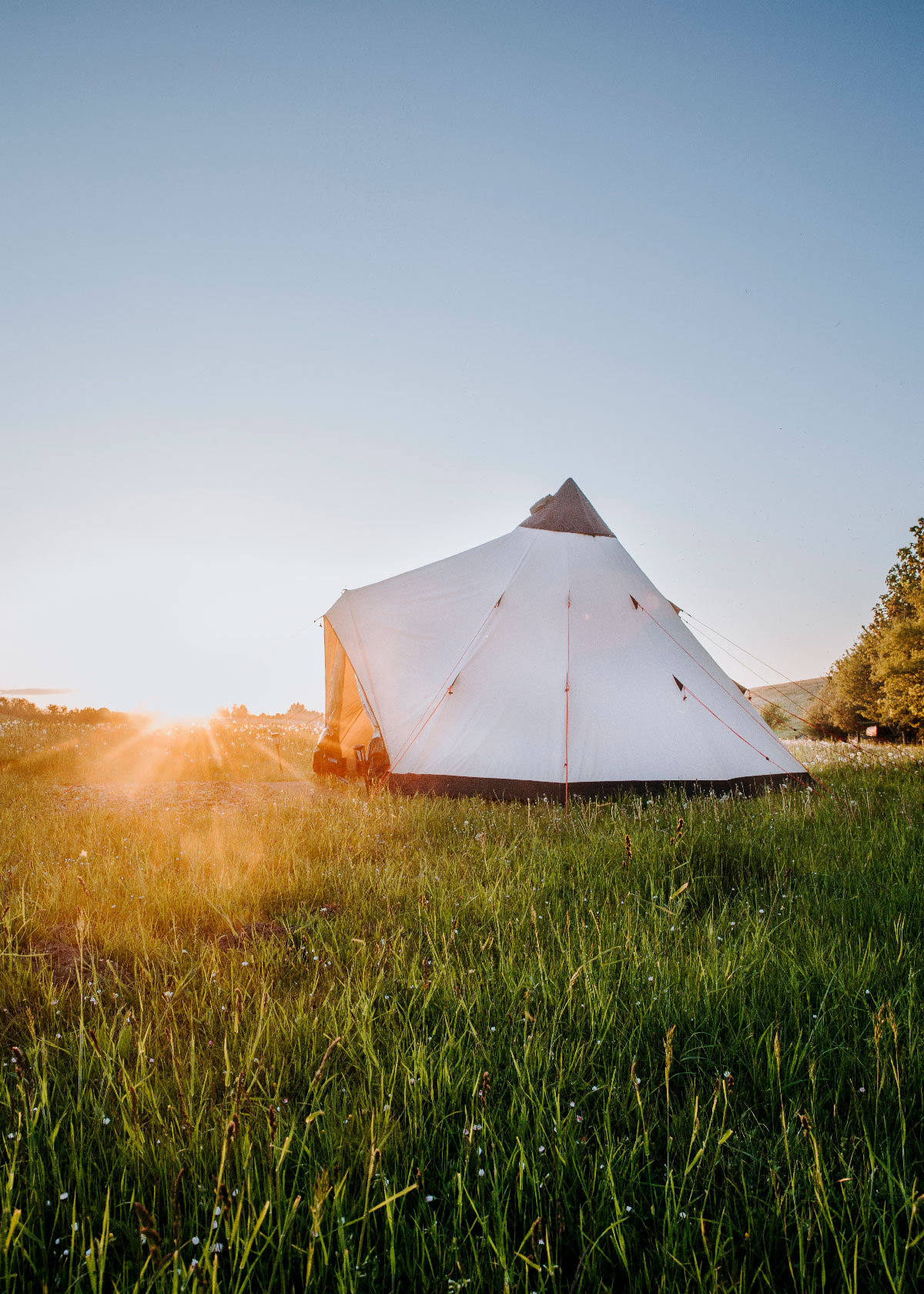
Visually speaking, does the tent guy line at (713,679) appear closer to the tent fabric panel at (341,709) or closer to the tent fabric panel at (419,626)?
the tent fabric panel at (419,626)

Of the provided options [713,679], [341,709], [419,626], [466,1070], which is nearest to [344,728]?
[341,709]

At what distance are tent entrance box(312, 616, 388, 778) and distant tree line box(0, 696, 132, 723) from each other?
Answer: 741cm

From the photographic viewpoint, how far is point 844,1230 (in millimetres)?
1253

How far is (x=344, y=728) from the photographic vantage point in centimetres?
930

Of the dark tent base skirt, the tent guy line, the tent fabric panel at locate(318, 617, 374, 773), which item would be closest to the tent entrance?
the tent fabric panel at locate(318, 617, 374, 773)

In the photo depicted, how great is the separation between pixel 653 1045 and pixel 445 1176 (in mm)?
803

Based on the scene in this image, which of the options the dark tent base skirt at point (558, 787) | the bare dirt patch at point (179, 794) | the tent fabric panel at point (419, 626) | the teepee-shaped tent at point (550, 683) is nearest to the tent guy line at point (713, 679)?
the teepee-shaped tent at point (550, 683)

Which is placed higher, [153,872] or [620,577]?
[620,577]

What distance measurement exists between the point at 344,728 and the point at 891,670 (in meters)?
30.1

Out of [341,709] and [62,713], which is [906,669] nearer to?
[341,709]

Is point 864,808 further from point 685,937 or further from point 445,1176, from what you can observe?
point 445,1176

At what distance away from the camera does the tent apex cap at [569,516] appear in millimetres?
8070

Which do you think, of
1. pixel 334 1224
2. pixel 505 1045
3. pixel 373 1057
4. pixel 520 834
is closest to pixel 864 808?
pixel 520 834

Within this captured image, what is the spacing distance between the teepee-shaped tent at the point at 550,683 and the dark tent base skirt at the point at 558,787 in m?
0.02
